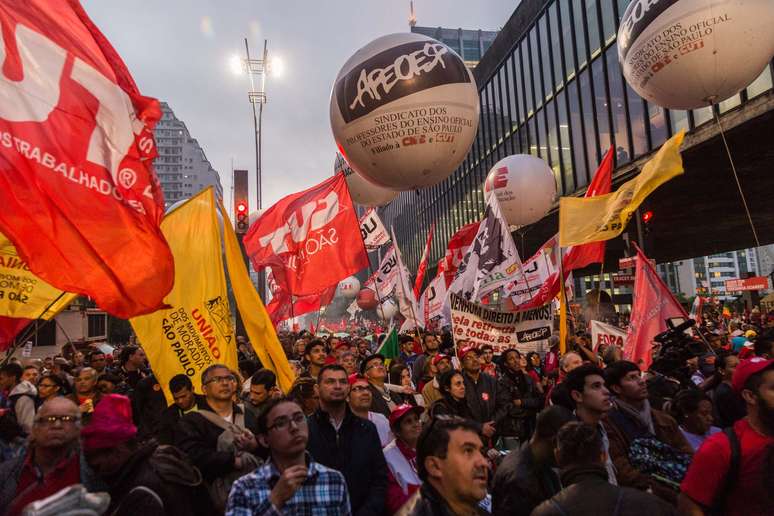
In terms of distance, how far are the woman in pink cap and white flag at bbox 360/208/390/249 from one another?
943cm

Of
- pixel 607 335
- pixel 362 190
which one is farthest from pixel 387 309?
pixel 607 335

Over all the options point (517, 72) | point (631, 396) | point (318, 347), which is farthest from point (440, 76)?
point (517, 72)

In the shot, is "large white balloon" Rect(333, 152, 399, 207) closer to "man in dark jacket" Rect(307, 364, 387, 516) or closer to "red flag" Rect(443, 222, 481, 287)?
"red flag" Rect(443, 222, 481, 287)

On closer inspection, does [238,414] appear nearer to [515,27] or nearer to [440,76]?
[440,76]

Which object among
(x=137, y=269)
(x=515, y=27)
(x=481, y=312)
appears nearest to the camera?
(x=137, y=269)

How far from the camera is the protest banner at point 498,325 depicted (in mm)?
7305

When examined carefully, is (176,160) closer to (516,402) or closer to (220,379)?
(516,402)

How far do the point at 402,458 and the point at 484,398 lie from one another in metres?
2.74

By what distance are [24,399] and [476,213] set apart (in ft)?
110

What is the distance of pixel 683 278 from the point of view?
8544cm

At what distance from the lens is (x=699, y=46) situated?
6.41 metres

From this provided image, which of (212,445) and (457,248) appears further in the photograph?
(457,248)

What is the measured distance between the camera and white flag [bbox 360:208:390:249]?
44.0 feet

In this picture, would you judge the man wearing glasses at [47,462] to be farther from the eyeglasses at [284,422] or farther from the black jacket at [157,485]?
the eyeglasses at [284,422]
